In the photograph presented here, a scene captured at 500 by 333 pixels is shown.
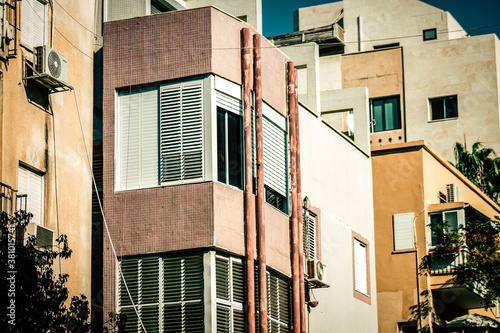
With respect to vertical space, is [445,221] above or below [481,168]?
below

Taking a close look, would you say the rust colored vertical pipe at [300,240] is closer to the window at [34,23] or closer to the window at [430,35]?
the window at [34,23]

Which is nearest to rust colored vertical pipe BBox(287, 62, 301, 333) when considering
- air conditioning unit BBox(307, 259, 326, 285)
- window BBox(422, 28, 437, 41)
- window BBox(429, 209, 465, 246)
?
air conditioning unit BBox(307, 259, 326, 285)

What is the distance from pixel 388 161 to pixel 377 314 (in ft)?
14.7

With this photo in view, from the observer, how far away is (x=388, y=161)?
103 feet

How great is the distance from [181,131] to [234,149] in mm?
1136

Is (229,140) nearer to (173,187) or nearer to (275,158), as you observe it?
(173,187)

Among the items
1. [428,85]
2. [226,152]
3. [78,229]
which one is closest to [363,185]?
[226,152]

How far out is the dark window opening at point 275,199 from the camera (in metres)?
22.3

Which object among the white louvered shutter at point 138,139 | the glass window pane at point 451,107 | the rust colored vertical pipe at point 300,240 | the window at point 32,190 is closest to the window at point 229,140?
the white louvered shutter at point 138,139

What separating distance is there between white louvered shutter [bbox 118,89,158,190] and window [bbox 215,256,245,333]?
218 centimetres

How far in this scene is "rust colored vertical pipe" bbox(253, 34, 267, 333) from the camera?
2081 centimetres

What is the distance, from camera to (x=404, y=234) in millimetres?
30766

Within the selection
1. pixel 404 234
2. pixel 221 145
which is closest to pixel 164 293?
pixel 221 145

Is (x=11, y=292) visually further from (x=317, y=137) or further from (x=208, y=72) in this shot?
(x=317, y=137)
